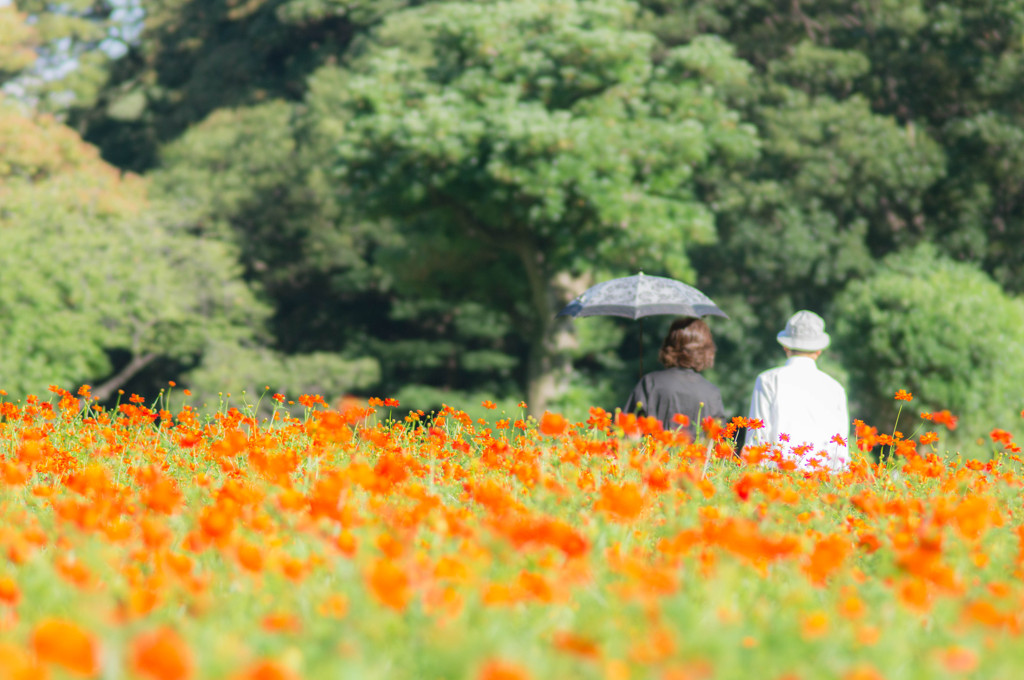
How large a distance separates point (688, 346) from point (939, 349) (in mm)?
10211

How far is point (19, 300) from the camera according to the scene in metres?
20.3

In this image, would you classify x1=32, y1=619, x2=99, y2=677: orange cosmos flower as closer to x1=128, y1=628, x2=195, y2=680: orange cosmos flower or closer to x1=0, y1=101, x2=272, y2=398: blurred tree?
x1=128, y1=628, x2=195, y2=680: orange cosmos flower

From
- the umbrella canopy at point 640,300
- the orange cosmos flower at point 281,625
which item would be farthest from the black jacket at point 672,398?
the orange cosmos flower at point 281,625

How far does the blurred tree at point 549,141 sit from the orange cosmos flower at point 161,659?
47.4 feet

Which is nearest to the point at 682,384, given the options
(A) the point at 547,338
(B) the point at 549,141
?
(B) the point at 549,141

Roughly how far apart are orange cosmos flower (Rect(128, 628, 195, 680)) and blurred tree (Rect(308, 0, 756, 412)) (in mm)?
14462

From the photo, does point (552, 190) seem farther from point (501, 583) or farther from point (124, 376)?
point (501, 583)

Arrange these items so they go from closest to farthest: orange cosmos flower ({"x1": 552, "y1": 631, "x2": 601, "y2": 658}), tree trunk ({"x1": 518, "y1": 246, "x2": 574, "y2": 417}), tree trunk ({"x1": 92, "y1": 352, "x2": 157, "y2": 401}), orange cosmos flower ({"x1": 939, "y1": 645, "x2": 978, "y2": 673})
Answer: orange cosmos flower ({"x1": 939, "y1": 645, "x2": 978, "y2": 673}) < orange cosmos flower ({"x1": 552, "y1": 631, "x2": 601, "y2": 658}) < tree trunk ({"x1": 518, "y1": 246, "x2": 574, "y2": 417}) < tree trunk ({"x1": 92, "y1": 352, "x2": 157, "y2": 401})

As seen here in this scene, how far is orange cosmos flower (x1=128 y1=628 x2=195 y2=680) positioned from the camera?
4.41ft

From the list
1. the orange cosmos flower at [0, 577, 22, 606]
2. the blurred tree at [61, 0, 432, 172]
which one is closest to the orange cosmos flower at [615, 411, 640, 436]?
the orange cosmos flower at [0, 577, 22, 606]

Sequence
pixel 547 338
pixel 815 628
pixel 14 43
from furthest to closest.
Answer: pixel 14 43 → pixel 547 338 → pixel 815 628

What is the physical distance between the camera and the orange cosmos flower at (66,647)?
53.3 inches

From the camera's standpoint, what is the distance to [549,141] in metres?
15.5

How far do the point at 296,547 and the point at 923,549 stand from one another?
162 centimetres
